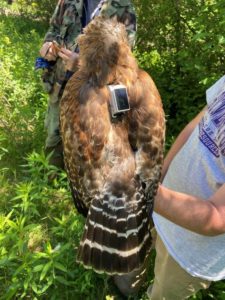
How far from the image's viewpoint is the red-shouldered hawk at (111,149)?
2.14 m

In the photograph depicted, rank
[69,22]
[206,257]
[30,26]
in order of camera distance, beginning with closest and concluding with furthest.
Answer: [206,257]
[69,22]
[30,26]

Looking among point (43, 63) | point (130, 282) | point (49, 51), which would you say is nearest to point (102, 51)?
point (49, 51)

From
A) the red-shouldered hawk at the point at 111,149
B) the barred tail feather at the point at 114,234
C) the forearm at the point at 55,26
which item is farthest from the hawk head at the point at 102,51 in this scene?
the forearm at the point at 55,26

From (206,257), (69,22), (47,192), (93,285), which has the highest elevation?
(69,22)

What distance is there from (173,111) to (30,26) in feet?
19.6

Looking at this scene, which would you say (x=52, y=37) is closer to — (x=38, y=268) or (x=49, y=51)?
(x=49, y=51)

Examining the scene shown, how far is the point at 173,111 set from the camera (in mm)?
5594

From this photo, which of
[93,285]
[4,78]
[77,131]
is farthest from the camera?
[4,78]

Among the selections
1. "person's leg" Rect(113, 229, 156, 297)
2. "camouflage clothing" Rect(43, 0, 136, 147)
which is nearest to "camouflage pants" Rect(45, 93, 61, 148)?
"camouflage clothing" Rect(43, 0, 136, 147)

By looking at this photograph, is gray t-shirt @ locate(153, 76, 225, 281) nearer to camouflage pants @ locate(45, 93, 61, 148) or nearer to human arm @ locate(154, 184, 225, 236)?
human arm @ locate(154, 184, 225, 236)

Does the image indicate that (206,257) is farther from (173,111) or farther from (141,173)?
(173,111)

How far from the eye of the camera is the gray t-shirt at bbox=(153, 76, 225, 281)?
85.9 inches

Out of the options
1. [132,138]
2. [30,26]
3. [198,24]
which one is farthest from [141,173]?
[30,26]

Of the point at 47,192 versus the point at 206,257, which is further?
the point at 47,192
